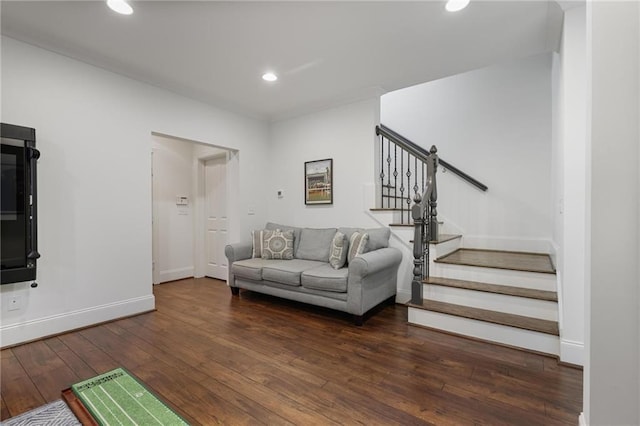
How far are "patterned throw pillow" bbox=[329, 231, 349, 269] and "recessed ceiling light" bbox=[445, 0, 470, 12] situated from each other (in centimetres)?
225

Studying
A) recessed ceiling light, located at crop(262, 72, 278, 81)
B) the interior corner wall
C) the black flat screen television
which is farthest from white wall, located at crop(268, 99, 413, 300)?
the black flat screen television

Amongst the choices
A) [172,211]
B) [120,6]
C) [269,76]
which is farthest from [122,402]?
[172,211]

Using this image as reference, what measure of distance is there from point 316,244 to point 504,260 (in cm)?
222

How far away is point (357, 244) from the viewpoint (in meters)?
3.16

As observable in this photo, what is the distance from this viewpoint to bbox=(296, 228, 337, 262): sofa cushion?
3.68 metres

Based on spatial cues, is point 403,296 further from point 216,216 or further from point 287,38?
point 216,216

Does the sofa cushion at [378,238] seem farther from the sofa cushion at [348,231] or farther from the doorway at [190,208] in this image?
the doorway at [190,208]

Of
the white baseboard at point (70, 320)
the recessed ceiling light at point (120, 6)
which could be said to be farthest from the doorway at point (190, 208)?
the recessed ceiling light at point (120, 6)

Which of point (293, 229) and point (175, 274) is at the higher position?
point (293, 229)

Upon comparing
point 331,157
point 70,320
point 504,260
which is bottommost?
point 70,320

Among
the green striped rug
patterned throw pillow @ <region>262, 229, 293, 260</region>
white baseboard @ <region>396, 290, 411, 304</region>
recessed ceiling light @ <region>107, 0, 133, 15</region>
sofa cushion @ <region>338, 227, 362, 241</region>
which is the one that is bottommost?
the green striped rug

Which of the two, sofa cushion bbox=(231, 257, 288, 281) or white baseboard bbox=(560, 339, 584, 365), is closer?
white baseboard bbox=(560, 339, 584, 365)

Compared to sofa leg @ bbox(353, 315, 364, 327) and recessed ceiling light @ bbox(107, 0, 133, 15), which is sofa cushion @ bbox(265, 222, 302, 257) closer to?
sofa leg @ bbox(353, 315, 364, 327)

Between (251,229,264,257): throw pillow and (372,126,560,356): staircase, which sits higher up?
(251,229,264,257): throw pillow
